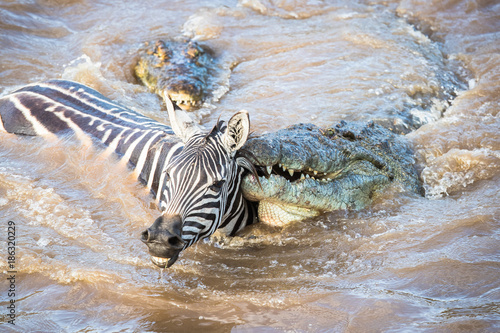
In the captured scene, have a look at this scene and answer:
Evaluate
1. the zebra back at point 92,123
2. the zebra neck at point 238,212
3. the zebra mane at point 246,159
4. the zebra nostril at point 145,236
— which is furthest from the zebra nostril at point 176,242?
the zebra back at point 92,123

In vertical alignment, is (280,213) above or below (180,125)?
below

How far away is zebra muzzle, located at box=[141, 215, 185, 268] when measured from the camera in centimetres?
265

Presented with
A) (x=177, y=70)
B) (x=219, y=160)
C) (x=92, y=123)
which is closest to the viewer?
(x=219, y=160)

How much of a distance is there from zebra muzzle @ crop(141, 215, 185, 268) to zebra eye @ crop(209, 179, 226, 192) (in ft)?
1.05

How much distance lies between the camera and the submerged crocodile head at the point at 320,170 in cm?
340

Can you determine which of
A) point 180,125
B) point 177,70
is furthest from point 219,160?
point 177,70

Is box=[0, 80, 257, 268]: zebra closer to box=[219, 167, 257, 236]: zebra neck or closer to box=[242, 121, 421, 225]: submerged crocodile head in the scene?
box=[219, 167, 257, 236]: zebra neck

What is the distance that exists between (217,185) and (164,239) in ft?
1.68

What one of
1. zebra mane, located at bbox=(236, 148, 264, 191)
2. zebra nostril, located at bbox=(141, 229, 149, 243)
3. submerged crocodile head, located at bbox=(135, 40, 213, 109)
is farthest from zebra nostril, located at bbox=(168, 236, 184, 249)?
submerged crocodile head, located at bbox=(135, 40, 213, 109)

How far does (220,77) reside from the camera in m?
6.82

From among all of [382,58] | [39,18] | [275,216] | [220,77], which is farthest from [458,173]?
[39,18]

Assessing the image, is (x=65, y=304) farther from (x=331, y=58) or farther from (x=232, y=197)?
(x=331, y=58)

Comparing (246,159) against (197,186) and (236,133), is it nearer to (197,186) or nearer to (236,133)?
(236,133)

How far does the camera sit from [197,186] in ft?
9.52
